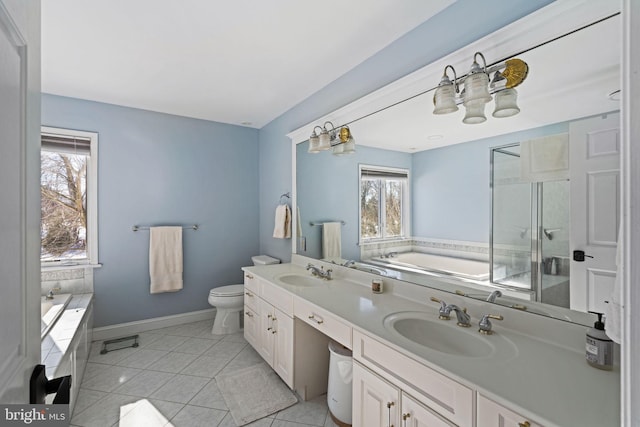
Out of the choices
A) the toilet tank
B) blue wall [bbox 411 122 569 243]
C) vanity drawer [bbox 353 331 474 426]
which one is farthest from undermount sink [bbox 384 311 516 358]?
the toilet tank

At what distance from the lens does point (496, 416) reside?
917 mm

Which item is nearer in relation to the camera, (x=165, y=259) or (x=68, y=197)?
(x=68, y=197)

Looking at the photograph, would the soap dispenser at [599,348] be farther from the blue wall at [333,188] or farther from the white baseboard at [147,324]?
the white baseboard at [147,324]

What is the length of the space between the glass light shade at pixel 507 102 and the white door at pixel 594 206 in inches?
9.5

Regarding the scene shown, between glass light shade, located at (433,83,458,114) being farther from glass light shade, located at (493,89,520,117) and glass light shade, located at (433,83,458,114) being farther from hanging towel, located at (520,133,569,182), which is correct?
hanging towel, located at (520,133,569,182)

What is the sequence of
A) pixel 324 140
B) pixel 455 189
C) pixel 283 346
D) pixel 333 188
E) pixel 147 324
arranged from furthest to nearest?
1. pixel 147 324
2. pixel 333 188
3. pixel 324 140
4. pixel 283 346
5. pixel 455 189

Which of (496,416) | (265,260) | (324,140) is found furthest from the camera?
(265,260)

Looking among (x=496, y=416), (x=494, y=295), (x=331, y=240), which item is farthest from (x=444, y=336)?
(x=331, y=240)

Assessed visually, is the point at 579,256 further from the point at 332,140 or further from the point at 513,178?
the point at 332,140

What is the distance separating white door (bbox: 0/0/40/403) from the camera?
49cm

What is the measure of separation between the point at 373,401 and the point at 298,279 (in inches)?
53.8

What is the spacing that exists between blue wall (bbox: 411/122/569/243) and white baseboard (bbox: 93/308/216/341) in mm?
2793

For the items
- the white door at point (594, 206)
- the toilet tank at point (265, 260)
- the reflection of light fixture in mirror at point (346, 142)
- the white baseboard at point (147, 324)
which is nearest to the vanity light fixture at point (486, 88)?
the white door at point (594, 206)

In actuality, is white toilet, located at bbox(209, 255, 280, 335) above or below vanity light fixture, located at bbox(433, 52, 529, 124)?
below
